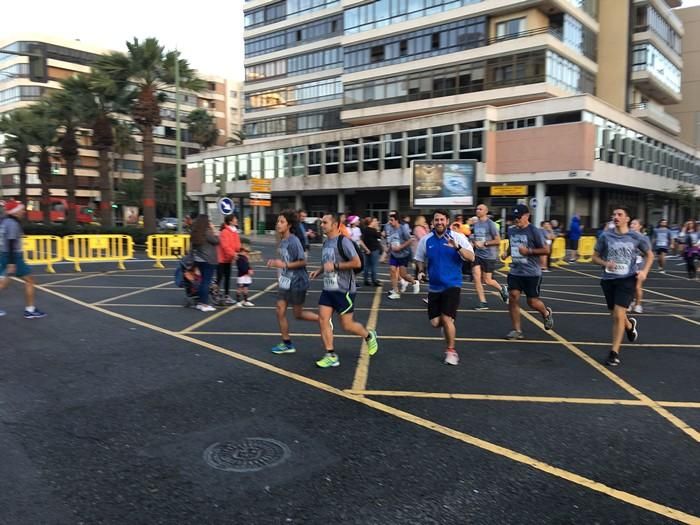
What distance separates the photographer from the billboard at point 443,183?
86.9ft

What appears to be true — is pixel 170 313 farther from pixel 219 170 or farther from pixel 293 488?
pixel 219 170

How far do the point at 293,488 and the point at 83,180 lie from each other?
75165 mm

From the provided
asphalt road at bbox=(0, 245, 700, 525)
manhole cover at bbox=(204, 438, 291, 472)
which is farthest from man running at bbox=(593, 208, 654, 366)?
manhole cover at bbox=(204, 438, 291, 472)

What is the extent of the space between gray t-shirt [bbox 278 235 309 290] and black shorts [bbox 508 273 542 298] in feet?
9.26

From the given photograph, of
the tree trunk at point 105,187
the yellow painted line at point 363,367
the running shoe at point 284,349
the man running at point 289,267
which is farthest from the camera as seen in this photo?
the tree trunk at point 105,187

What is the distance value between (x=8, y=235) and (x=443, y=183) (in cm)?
2110

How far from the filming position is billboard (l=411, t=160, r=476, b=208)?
26484 mm

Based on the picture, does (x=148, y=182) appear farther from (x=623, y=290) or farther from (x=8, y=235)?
(x=623, y=290)

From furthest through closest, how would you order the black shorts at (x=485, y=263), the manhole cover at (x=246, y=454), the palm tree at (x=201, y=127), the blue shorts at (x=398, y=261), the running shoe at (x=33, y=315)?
the palm tree at (x=201, y=127), the blue shorts at (x=398, y=261), the black shorts at (x=485, y=263), the running shoe at (x=33, y=315), the manhole cover at (x=246, y=454)

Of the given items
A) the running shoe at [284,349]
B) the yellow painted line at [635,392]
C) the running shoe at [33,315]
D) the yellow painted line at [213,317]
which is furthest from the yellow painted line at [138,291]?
the yellow painted line at [635,392]

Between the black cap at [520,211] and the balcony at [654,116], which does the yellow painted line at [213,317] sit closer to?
the black cap at [520,211]

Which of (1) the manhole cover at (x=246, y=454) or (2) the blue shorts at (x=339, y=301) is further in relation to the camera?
(2) the blue shorts at (x=339, y=301)

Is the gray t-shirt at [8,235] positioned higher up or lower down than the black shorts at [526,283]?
higher up

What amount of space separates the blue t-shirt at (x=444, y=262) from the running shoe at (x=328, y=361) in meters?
1.35
